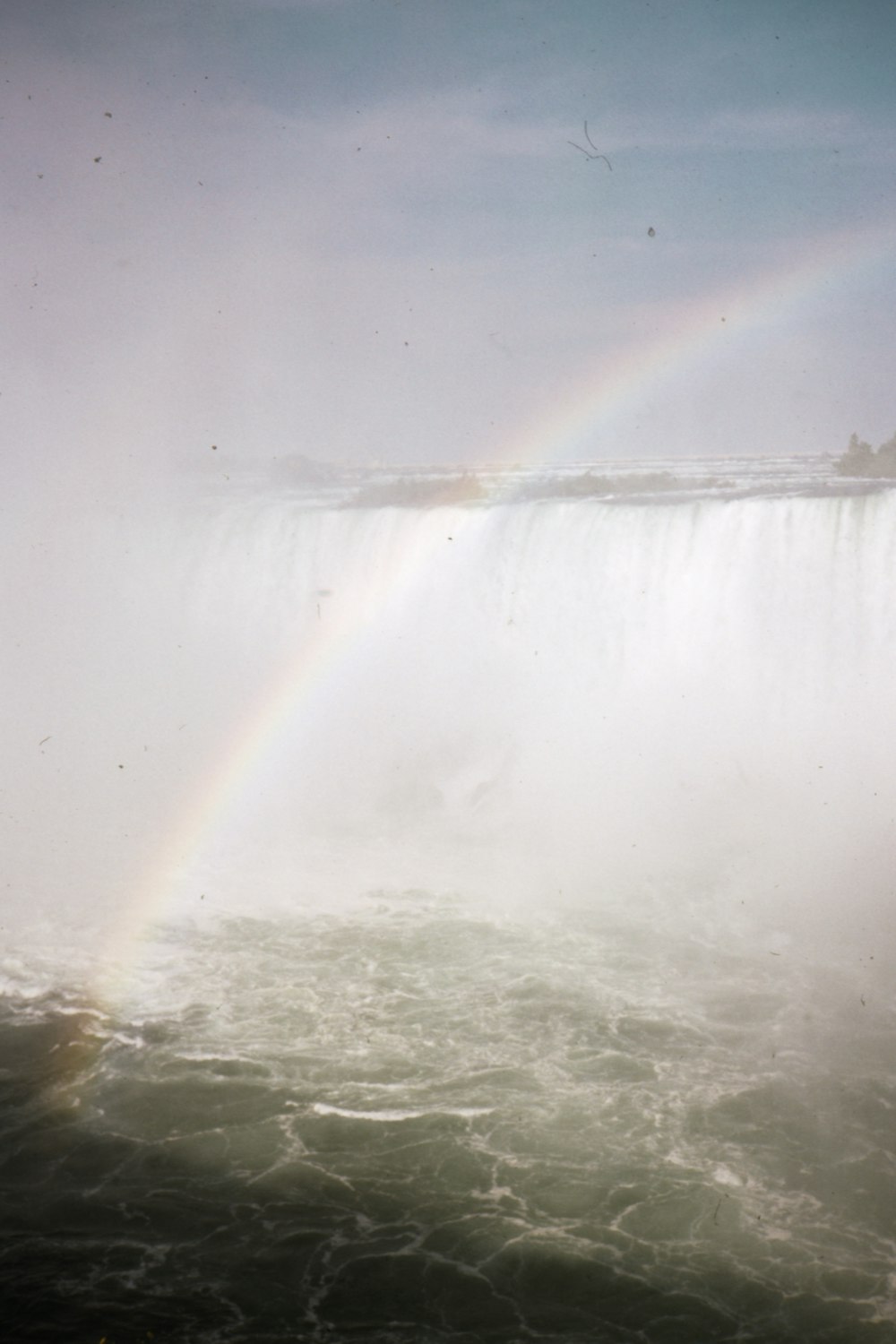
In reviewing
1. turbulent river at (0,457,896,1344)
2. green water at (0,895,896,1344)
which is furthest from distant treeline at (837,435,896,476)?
green water at (0,895,896,1344)

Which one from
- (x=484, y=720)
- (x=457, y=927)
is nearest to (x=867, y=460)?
(x=484, y=720)

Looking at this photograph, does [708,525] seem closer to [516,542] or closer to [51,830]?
[516,542]

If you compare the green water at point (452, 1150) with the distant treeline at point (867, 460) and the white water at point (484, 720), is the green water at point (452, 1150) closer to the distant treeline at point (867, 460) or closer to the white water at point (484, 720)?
the white water at point (484, 720)

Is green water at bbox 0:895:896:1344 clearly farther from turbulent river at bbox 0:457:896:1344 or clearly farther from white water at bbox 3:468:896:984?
white water at bbox 3:468:896:984

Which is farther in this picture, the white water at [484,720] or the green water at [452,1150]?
the white water at [484,720]

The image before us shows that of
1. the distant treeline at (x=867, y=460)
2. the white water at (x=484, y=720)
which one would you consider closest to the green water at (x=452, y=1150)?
the white water at (x=484, y=720)

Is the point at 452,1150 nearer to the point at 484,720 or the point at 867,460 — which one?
the point at 484,720

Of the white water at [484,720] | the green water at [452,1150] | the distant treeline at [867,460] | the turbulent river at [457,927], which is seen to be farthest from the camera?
the distant treeline at [867,460]
